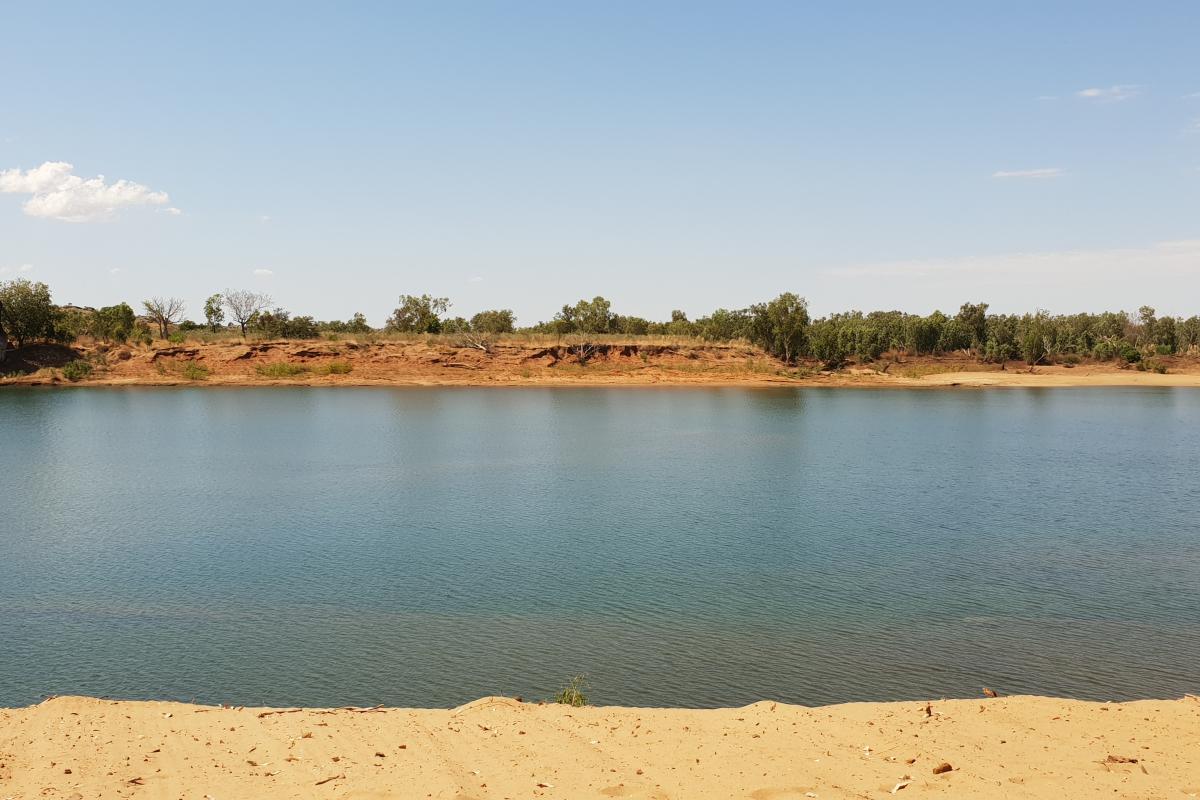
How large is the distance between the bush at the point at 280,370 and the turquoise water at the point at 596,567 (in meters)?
Result: 33.9

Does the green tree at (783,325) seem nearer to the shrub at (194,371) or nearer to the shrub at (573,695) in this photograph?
the shrub at (194,371)

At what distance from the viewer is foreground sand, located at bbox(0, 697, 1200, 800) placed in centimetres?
759

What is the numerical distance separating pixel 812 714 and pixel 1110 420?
48.2 metres

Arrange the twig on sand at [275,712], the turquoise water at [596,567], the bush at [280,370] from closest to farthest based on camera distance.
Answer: the twig on sand at [275,712], the turquoise water at [596,567], the bush at [280,370]

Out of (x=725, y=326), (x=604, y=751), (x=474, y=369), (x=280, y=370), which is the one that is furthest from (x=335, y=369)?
(x=604, y=751)

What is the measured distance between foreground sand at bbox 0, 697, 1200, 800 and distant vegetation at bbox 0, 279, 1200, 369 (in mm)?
68580

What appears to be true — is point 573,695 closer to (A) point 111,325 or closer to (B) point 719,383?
(B) point 719,383

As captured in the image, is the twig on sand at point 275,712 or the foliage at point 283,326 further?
the foliage at point 283,326

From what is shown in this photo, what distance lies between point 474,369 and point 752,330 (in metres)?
28.8

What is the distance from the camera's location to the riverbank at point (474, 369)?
7219 cm

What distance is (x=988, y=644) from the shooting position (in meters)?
14.0

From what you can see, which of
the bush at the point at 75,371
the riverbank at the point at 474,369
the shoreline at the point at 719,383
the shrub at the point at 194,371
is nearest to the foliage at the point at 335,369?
the riverbank at the point at 474,369

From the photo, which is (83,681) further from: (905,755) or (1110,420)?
(1110,420)

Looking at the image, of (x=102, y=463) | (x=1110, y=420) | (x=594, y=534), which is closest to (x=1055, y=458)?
(x=1110, y=420)
